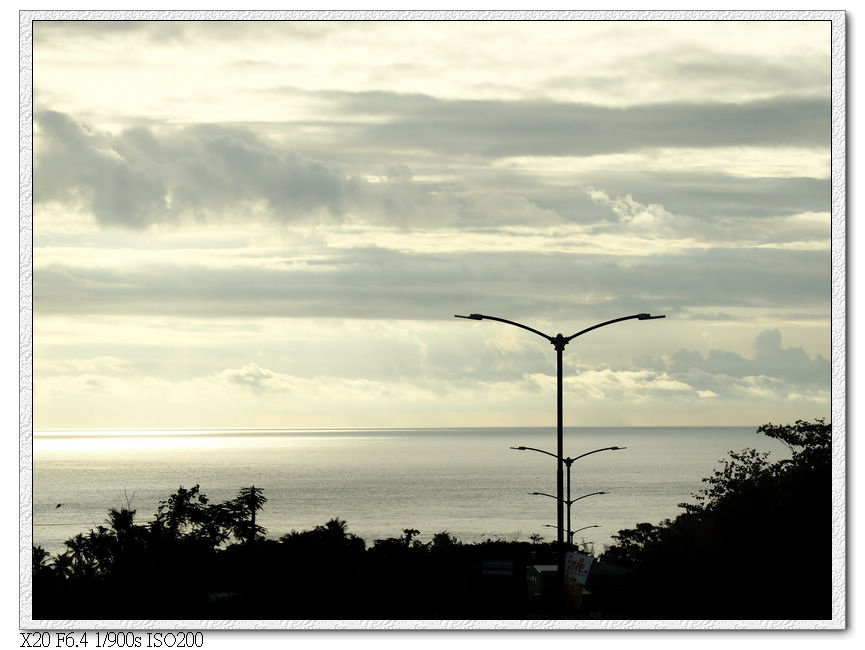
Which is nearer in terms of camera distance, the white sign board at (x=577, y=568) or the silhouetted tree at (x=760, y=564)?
the silhouetted tree at (x=760, y=564)

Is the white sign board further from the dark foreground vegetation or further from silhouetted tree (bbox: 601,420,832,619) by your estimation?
silhouetted tree (bbox: 601,420,832,619)

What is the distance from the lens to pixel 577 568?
24109 millimetres

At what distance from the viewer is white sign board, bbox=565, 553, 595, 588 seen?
23.9 m

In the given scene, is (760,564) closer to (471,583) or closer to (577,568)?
(577,568)

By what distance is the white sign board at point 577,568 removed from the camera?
78.3ft

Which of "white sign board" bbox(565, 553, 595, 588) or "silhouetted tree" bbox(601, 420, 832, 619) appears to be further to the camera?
"white sign board" bbox(565, 553, 595, 588)

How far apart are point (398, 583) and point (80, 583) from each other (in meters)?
6.98

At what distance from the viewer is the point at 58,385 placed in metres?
30.9

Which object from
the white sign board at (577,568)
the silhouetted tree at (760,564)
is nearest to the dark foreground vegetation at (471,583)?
the silhouetted tree at (760,564)

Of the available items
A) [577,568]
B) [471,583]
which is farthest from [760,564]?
[471,583]

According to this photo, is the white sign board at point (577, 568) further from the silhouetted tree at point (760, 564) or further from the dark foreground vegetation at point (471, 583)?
the silhouetted tree at point (760, 564)

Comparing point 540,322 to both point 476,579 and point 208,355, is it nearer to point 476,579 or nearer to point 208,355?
point 476,579

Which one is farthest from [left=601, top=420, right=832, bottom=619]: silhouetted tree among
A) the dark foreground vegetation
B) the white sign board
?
the white sign board

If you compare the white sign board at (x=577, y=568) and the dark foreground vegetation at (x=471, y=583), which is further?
the white sign board at (x=577, y=568)
